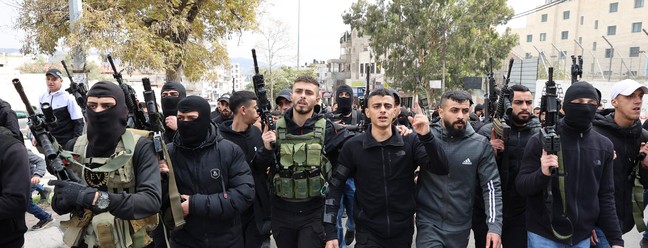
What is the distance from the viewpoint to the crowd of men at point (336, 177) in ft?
8.96

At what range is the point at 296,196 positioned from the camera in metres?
3.81

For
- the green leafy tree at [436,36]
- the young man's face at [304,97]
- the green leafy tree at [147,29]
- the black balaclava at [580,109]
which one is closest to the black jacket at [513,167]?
the black balaclava at [580,109]

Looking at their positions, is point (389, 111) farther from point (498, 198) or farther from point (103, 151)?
point (103, 151)

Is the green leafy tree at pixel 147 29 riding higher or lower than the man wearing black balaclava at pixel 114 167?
higher

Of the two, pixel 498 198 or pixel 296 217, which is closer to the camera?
pixel 498 198

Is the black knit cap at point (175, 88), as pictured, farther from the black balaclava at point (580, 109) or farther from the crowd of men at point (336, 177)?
the black balaclava at point (580, 109)

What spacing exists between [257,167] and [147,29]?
7.61 meters

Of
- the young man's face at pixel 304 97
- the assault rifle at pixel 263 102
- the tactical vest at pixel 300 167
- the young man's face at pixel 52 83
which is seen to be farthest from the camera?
the young man's face at pixel 52 83

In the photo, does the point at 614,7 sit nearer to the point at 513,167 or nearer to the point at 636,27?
the point at 636,27

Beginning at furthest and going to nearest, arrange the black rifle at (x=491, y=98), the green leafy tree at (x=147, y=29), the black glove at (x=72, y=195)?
the green leafy tree at (x=147, y=29), the black rifle at (x=491, y=98), the black glove at (x=72, y=195)

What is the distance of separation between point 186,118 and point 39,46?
377 inches

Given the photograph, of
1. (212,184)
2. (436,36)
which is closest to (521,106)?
(212,184)

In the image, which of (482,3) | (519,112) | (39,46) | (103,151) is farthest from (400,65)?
(103,151)

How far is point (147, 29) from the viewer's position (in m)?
Result: 10.1
